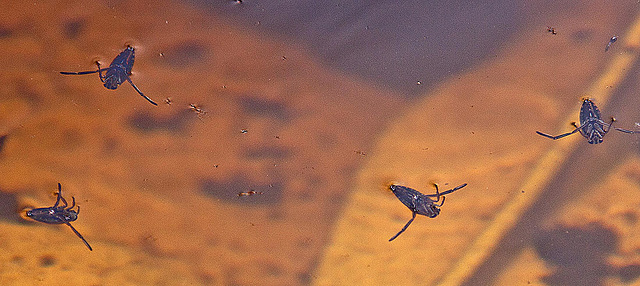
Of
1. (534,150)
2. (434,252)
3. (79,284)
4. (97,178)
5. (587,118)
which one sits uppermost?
(587,118)

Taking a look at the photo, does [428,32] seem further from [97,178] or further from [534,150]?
[97,178]

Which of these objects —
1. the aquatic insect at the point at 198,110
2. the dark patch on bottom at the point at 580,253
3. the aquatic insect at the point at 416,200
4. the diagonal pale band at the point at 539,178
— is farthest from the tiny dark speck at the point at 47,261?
the dark patch on bottom at the point at 580,253

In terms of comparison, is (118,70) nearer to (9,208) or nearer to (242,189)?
(242,189)

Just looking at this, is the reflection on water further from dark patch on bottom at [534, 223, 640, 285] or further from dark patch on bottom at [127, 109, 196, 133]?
dark patch on bottom at [534, 223, 640, 285]

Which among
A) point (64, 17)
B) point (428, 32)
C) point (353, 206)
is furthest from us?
point (353, 206)

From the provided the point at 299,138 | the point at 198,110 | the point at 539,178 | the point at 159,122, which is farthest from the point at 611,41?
the point at 159,122

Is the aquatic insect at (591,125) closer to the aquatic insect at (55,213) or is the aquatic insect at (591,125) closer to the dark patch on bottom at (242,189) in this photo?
the dark patch on bottom at (242,189)

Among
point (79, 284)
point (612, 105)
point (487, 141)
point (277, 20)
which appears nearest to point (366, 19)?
point (277, 20)
